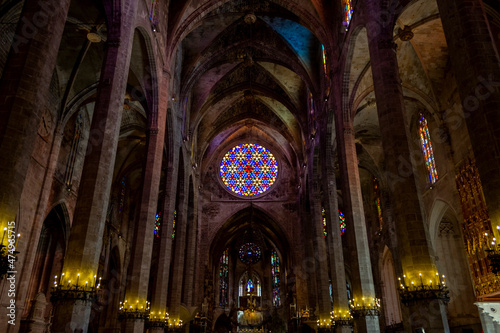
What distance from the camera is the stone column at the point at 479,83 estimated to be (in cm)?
628

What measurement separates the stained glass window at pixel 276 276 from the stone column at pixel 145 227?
29.6 metres

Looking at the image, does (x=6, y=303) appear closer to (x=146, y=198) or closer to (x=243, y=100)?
(x=146, y=198)

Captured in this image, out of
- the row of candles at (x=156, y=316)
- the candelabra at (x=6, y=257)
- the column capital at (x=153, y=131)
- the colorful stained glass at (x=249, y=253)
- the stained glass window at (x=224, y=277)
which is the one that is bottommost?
the row of candles at (x=156, y=316)

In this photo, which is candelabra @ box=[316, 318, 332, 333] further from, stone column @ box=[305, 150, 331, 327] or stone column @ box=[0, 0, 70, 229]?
stone column @ box=[0, 0, 70, 229]

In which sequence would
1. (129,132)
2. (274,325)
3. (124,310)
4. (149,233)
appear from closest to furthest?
(124,310) < (149,233) < (129,132) < (274,325)

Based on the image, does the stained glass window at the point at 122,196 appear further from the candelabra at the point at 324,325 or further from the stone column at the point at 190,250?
the candelabra at the point at 324,325

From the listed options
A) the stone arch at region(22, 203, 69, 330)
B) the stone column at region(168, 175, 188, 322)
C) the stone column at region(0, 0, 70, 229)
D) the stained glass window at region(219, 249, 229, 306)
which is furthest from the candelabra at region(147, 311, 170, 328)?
the stained glass window at region(219, 249, 229, 306)

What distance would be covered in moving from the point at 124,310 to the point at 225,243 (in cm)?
2712

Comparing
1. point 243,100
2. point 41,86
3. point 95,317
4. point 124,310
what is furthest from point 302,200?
point 41,86

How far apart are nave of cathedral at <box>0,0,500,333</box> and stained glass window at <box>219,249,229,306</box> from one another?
4.90 meters

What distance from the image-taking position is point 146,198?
14820 millimetres

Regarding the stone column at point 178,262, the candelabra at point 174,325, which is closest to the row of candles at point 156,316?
the candelabra at point 174,325

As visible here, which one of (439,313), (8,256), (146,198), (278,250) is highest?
(278,250)

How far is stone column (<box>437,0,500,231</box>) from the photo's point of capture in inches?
247
